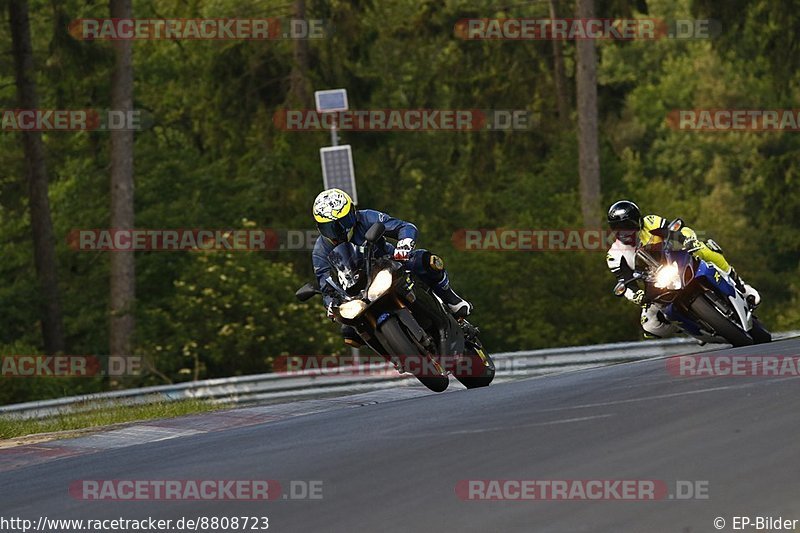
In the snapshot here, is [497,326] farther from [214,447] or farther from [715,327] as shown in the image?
[214,447]

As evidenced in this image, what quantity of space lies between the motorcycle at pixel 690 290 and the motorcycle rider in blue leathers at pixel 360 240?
8.79 ft

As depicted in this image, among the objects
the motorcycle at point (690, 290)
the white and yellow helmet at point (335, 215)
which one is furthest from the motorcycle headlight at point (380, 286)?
the motorcycle at point (690, 290)

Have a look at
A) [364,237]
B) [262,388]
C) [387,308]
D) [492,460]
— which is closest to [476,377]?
[387,308]

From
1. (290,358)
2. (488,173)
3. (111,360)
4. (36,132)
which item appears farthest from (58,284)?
(488,173)

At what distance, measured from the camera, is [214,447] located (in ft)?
34.9

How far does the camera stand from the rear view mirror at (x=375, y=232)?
475 inches

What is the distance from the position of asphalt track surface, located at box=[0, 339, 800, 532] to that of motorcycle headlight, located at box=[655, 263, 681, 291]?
11.1ft

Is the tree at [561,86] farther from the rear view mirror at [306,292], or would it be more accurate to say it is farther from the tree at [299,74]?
the rear view mirror at [306,292]

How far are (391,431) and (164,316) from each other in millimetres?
22235

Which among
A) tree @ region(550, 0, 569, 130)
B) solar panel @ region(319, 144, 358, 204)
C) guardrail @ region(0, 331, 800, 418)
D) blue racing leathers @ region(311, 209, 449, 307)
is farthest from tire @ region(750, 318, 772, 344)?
tree @ region(550, 0, 569, 130)

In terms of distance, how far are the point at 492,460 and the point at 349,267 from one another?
13.8 feet

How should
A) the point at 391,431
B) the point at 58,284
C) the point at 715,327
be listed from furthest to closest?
the point at 58,284, the point at 715,327, the point at 391,431

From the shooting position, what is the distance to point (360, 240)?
13.0m

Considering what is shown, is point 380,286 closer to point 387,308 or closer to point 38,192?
point 387,308
